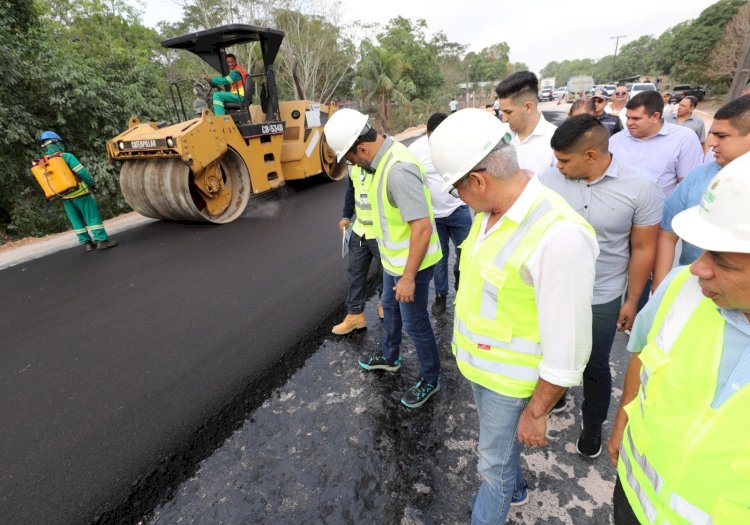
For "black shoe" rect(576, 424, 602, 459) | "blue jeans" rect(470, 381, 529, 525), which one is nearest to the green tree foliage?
"blue jeans" rect(470, 381, 529, 525)

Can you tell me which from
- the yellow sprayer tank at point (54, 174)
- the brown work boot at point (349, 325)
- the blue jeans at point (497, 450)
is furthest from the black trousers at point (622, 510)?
the yellow sprayer tank at point (54, 174)

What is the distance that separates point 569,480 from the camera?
1.98 metres

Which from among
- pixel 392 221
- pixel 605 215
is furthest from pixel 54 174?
pixel 605 215

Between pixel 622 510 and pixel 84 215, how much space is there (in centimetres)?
707

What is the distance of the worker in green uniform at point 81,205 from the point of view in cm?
567

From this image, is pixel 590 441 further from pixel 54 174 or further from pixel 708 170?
pixel 54 174

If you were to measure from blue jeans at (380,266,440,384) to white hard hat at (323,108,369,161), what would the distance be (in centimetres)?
87

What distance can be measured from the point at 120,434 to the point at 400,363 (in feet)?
6.14

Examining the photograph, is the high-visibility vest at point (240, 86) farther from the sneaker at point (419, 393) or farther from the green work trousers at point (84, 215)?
the sneaker at point (419, 393)

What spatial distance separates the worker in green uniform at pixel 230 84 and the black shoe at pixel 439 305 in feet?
18.0

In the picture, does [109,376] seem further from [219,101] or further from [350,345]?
[219,101]

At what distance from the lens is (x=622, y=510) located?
3.91ft

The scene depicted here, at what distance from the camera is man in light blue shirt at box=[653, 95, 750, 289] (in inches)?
72.0

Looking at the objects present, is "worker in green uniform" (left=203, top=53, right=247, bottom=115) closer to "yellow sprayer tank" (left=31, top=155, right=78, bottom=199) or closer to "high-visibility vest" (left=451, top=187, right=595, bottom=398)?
"yellow sprayer tank" (left=31, top=155, right=78, bottom=199)
